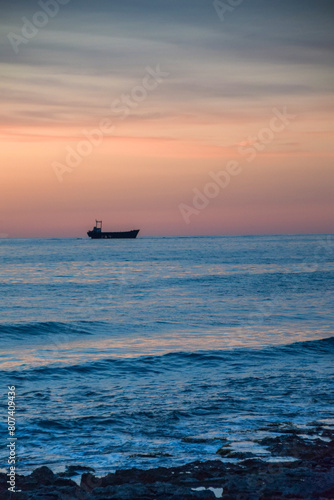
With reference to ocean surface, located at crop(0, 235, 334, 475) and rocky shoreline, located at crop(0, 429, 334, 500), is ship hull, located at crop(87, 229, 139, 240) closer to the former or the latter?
ocean surface, located at crop(0, 235, 334, 475)

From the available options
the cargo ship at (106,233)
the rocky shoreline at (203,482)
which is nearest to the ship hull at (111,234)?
the cargo ship at (106,233)

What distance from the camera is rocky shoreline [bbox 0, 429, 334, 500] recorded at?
21.6ft

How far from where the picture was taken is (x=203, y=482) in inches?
279

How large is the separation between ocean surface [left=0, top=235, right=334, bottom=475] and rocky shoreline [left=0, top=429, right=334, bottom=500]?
590mm

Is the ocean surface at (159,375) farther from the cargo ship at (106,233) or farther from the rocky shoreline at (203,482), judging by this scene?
the cargo ship at (106,233)

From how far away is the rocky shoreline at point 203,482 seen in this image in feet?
21.6

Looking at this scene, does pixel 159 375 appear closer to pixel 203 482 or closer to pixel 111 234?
pixel 203 482

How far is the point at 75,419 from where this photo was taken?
34.8 feet

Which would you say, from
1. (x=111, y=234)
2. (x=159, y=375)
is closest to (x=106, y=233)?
(x=111, y=234)

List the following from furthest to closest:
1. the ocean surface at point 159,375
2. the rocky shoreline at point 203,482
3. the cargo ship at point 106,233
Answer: the cargo ship at point 106,233 < the ocean surface at point 159,375 < the rocky shoreline at point 203,482

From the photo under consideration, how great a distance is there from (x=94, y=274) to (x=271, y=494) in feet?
171

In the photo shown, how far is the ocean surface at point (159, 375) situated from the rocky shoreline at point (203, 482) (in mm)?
590

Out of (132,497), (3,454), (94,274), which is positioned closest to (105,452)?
(3,454)

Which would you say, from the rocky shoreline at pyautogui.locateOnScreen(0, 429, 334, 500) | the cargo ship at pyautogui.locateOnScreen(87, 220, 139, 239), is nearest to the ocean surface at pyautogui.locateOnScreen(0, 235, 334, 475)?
the rocky shoreline at pyautogui.locateOnScreen(0, 429, 334, 500)
